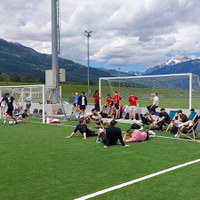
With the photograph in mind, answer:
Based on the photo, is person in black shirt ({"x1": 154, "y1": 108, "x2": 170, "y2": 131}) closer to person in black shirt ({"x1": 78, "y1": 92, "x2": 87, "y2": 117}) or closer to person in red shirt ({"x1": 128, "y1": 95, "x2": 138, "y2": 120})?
person in red shirt ({"x1": 128, "y1": 95, "x2": 138, "y2": 120})

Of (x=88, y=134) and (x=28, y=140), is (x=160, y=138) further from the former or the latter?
(x=28, y=140)

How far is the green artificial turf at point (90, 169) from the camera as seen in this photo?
5.99m

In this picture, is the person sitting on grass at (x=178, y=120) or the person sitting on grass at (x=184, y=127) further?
the person sitting on grass at (x=178, y=120)

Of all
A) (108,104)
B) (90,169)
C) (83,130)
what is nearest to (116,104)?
(108,104)

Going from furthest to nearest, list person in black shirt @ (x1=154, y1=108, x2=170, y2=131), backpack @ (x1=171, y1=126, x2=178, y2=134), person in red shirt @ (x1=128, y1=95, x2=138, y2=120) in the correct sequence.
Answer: person in red shirt @ (x1=128, y1=95, x2=138, y2=120), person in black shirt @ (x1=154, y1=108, x2=170, y2=131), backpack @ (x1=171, y1=126, x2=178, y2=134)

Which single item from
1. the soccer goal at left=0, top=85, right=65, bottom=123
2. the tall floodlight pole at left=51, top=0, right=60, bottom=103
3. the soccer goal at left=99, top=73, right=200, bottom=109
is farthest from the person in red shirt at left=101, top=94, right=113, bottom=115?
the tall floodlight pole at left=51, top=0, right=60, bottom=103

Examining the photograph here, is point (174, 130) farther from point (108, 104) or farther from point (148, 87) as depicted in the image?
point (148, 87)

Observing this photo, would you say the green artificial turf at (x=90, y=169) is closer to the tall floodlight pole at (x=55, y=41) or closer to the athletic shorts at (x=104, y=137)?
the athletic shorts at (x=104, y=137)

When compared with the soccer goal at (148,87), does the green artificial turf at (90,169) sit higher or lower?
lower

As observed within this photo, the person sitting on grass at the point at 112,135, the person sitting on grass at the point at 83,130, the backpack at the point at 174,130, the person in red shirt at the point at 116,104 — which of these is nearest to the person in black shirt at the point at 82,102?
the person in red shirt at the point at 116,104

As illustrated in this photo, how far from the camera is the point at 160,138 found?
499 inches

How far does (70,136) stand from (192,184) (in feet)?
23.3

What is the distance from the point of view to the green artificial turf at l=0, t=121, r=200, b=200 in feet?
19.6

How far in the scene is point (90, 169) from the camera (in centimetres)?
771
